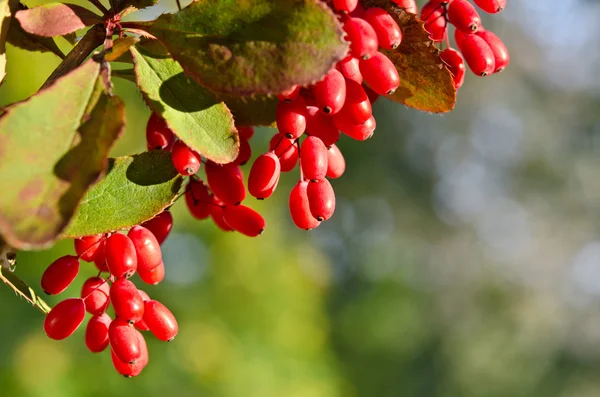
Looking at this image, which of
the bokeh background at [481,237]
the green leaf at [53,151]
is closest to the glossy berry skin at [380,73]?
the green leaf at [53,151]

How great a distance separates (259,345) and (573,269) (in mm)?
8784

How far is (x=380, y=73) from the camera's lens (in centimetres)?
65

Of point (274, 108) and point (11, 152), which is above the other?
point (11, 152)

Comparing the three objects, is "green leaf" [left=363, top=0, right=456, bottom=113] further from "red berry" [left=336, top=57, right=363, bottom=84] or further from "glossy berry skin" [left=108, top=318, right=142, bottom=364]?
"glossy berry skin" [left=108, top=318, right=142, bottom=364]

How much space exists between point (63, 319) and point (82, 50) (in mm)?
270

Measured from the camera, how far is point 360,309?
41.6 feet

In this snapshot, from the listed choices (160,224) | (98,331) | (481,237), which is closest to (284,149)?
(160,224)

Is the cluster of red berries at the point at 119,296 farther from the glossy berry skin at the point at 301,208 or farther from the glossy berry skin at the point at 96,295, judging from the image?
the glossy berry skin at the point at 301,208

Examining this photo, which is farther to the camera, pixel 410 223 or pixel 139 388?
pixel 410 223

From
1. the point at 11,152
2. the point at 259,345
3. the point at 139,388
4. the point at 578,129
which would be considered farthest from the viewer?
the point at 578,129

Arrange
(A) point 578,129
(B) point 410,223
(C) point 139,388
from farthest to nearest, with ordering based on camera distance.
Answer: (B) point 410,223
(A) point 578,129
(C) point 139,388

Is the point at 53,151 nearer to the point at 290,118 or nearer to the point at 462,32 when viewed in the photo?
the point at 290,118

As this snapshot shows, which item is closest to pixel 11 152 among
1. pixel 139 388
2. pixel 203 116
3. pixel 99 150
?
pixel 99 150

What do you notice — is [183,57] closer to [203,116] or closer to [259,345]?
[203,116]
